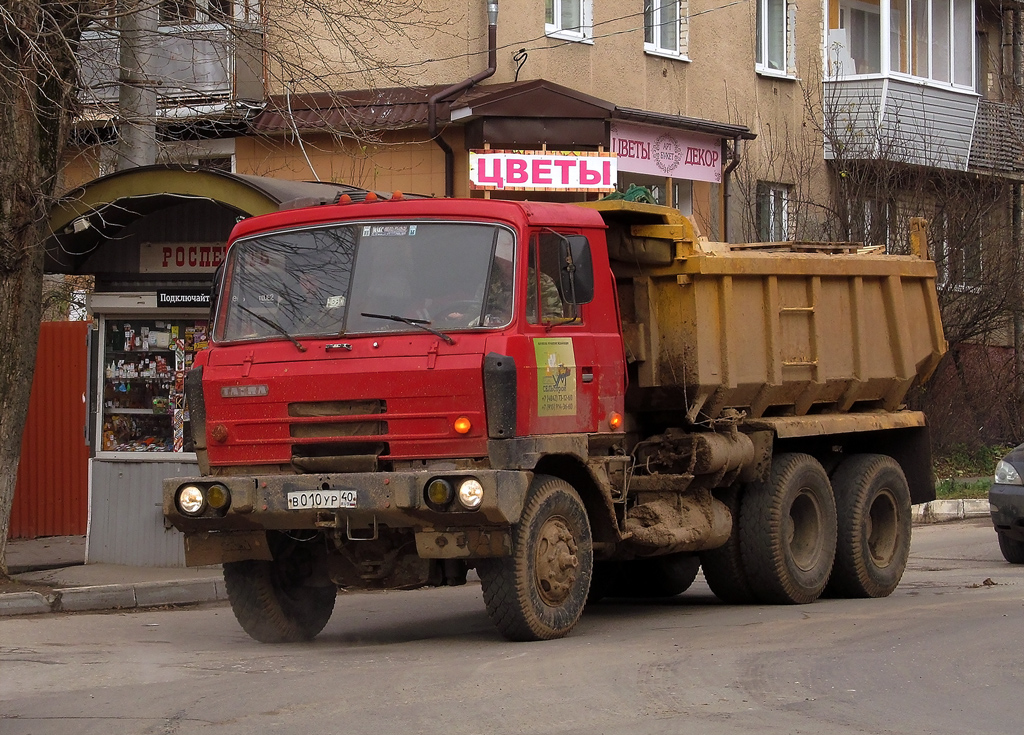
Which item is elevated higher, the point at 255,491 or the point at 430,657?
the point at 255,491

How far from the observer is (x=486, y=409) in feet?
26.1

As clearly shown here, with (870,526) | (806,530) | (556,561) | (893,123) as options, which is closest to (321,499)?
(556,561)

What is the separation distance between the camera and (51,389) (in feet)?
49.8

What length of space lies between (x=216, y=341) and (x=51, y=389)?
281 inches

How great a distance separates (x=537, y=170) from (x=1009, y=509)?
738cm

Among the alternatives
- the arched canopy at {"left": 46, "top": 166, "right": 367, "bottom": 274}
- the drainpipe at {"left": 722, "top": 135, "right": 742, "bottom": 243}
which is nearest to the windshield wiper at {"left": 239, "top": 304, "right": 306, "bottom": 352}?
the arched canopy at {"left": 46, "top": 166, "right": 367, "bottom": 274}

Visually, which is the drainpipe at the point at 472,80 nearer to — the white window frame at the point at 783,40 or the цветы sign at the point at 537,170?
the цветы sign at the point at 537,170

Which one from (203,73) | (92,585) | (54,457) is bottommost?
(92,585)

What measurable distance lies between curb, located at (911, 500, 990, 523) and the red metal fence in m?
10.0

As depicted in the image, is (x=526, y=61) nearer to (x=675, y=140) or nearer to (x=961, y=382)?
(x=675, y=140)

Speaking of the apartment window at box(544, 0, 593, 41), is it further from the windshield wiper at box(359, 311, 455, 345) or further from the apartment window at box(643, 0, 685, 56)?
the windshield wiper at box(359, 311, 455, 345)

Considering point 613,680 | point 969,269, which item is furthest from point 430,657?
point 969,269

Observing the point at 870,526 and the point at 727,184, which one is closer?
the point at 870,526

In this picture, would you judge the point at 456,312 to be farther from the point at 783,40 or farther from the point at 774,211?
the point at 783,40
